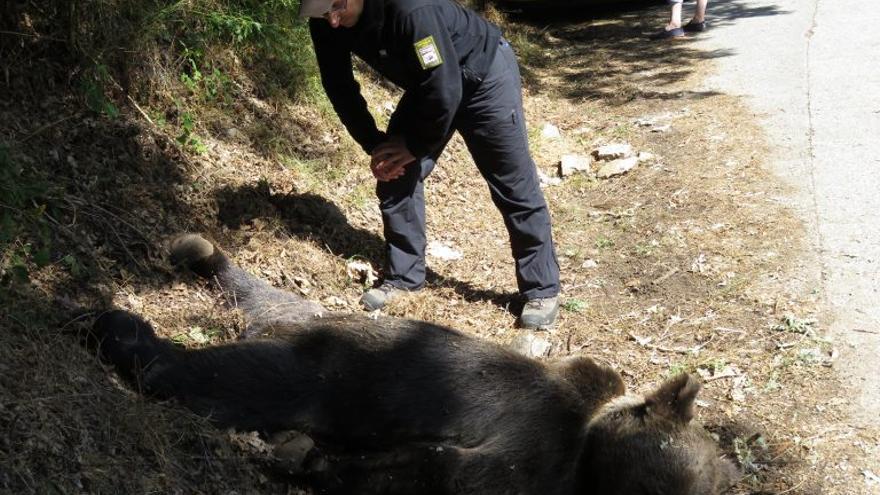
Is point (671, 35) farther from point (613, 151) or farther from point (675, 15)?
point (613, 151)

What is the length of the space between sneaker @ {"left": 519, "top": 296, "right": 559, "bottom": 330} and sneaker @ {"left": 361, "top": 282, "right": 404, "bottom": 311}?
3.04ft

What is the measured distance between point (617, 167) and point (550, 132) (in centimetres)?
125

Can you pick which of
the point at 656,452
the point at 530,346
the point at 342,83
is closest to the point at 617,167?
the point at 530,346

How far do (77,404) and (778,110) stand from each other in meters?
8.12

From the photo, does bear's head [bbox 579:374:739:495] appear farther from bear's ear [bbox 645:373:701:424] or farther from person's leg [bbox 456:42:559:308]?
person's leg [bbox 456:42:559:308]

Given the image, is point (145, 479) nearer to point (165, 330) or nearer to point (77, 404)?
point (77, 404)

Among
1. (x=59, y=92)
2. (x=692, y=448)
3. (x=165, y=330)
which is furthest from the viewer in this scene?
(x=59, y=92)

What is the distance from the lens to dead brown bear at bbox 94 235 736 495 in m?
4.63

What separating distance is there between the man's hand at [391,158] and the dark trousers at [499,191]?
0.17 meters

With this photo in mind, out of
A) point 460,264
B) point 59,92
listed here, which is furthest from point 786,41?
point 59,92

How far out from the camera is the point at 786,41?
485 inches

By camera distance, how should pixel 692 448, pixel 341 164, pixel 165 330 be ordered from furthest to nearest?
pixel 341 164, pixel 165 330, pixel 692 448

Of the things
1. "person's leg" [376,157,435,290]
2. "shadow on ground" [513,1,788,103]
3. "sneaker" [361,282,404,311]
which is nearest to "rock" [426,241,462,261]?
"person's leg" [376,157,435,290]

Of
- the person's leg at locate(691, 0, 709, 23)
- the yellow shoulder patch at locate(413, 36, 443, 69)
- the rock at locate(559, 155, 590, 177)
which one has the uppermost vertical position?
the yellow shoulder patch at locate(413, 36, 443, 69)
